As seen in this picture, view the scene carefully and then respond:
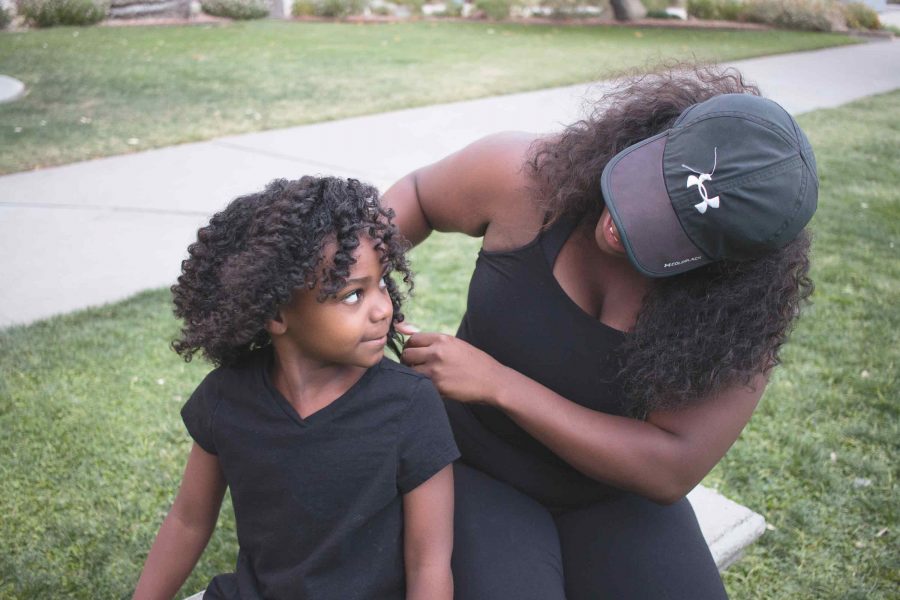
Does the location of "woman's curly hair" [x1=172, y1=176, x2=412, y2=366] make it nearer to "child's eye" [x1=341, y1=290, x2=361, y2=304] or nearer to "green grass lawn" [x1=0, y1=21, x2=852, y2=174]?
"child's eye" [x1=341, y1=290, x2=361, y2=304]

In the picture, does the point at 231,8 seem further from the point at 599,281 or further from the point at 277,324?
the point at 277,324

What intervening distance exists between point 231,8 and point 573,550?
17143 mm

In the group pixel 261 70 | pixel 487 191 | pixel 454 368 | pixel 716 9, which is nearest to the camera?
pixel 454 368

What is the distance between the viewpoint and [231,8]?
1712cm

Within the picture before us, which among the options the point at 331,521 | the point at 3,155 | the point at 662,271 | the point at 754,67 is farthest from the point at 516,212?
the point at 754,67

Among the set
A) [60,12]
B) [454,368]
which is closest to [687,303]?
[454,368]

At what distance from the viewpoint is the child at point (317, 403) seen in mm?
1475

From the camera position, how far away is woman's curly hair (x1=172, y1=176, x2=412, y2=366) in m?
1.45

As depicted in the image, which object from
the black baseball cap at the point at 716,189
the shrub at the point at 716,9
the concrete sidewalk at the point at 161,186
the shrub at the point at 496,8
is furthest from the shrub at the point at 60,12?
the black baseball cap at the point at 716,189

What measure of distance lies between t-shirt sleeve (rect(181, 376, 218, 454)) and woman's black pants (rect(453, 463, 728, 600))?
0.58 meters

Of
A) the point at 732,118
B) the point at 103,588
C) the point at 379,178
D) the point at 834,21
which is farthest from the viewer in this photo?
the point at 834,21

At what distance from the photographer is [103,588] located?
8.09 ft

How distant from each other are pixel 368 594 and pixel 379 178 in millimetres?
4471

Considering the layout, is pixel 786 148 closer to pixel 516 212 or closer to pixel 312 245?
pixel 516 212
